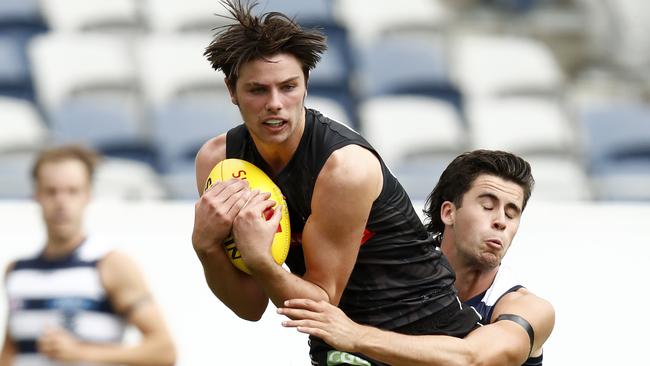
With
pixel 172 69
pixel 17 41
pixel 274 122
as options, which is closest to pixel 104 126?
pixel 172 69

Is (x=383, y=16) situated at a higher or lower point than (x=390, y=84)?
higher

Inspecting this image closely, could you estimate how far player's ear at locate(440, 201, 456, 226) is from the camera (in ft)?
13.5

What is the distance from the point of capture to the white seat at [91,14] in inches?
283

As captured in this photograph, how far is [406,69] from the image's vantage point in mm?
→ 7230

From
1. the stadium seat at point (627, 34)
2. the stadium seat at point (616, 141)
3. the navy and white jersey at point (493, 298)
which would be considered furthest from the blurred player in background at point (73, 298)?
the stadium seat at point (627, 34)

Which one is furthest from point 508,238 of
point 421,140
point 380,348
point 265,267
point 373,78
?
point 373,78

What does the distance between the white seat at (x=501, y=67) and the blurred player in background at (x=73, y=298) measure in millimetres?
2995

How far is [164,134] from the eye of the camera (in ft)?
21.0

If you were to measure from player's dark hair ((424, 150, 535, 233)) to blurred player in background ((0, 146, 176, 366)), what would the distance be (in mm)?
1393

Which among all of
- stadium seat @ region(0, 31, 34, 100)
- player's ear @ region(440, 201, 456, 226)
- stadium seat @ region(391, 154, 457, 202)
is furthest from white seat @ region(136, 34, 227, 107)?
player's ear @ region(440, 201, 456, 226)

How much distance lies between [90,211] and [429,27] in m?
3.16

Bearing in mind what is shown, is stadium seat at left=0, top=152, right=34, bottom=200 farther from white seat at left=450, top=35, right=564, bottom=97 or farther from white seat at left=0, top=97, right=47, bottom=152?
white seat at left=450, top=35, right=564, bottom=97

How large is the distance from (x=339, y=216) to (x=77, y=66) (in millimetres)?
3894

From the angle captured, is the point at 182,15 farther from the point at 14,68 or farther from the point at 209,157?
the point at 209,157
